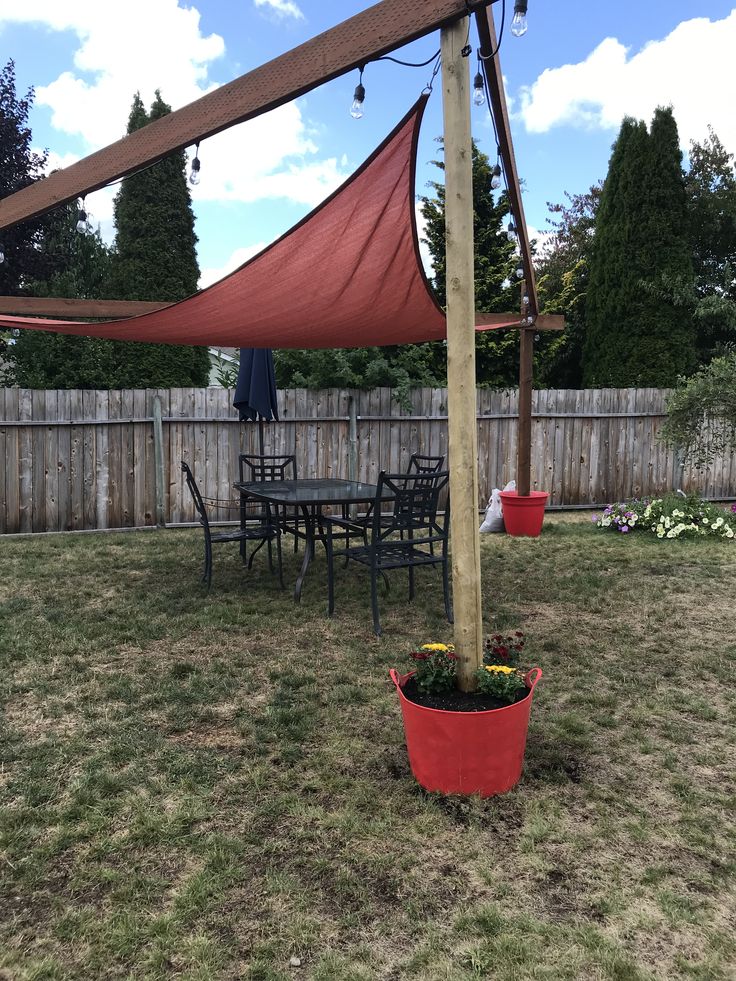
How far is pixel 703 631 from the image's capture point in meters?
3.99

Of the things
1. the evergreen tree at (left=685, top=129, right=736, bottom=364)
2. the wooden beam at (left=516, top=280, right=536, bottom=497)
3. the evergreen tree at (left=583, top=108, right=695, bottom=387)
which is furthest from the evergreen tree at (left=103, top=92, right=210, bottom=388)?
the evergreen tree at (left=685, top=129, right=736, bottom=364)

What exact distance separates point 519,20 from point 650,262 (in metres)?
8.87

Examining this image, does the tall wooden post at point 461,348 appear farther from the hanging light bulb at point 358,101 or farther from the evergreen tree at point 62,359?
the evergreen tree at point 62,359

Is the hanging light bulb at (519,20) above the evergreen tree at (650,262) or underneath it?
underneath

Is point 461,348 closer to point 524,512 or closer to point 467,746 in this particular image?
point 467,746

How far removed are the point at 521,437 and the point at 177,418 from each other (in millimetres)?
3656

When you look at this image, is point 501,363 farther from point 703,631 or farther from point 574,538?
point 703,631

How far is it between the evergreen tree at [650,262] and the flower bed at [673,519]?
3.28 metres

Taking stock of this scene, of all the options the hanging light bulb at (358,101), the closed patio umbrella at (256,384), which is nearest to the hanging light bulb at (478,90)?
the hanging light bulb at (358,101)

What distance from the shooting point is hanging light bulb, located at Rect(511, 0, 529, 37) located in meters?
2.03

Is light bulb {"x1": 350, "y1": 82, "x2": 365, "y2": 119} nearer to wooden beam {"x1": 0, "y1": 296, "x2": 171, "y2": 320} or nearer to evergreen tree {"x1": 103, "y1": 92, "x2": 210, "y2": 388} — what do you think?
wooden beam {"x1": 0, "y1": 296, "x2": 171, "y2": 320}

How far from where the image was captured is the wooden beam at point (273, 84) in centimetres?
201

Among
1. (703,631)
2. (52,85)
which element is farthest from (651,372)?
(52,85)

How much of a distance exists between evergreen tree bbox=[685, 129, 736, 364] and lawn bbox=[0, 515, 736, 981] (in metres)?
8.05
